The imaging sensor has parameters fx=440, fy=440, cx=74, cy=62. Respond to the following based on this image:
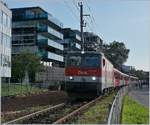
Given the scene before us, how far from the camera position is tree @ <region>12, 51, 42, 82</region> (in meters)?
70.2

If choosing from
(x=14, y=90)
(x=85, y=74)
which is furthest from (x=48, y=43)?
(x=85, y=74)

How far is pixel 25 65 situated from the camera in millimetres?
71500

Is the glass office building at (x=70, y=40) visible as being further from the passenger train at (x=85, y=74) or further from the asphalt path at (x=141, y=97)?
the passenger train at (x=85, y=74)

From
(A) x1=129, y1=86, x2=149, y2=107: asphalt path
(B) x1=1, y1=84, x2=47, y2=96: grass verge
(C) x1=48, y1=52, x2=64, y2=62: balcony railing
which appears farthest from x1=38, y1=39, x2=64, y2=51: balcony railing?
(A) x1=129, y1=86, x2=149, y2=107: asphalt path

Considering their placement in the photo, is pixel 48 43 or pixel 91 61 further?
pixel 48 43

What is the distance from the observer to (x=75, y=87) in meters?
26.3

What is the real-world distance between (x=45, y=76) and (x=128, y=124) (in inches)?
2353

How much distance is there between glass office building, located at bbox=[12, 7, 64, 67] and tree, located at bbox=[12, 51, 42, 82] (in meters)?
15.0

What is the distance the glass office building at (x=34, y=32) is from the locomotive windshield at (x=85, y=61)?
6165 cm

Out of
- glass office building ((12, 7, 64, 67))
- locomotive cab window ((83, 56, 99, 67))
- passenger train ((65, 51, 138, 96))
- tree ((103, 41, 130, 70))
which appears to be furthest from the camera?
tree ((103, 41, 130, 70))

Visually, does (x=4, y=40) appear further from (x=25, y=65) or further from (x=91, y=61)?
(x=91, y=61)

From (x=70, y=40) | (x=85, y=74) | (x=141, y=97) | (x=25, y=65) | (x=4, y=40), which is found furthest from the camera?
(x=70, y=40)

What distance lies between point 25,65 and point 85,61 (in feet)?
149

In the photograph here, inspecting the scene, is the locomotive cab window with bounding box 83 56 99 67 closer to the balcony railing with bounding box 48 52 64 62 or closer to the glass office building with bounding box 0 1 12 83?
the glass office building with bounding box 0 1 12 83
